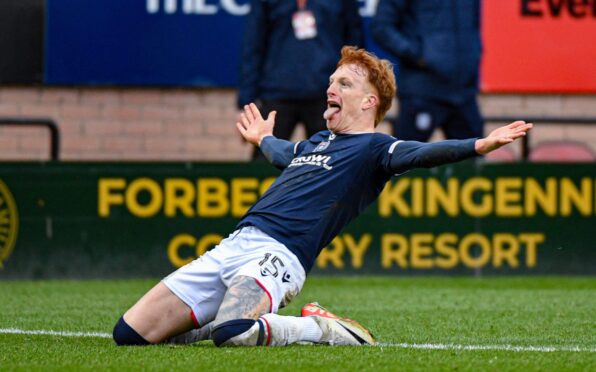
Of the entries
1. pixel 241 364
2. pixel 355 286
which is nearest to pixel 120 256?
pixel 355 286

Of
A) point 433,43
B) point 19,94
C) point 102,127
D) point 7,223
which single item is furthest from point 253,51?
point 19,94

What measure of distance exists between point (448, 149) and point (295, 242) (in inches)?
34.6

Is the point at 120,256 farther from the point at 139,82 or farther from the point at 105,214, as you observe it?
the point at 139,82

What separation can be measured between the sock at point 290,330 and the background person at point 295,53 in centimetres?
500

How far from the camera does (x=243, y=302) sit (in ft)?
21.0

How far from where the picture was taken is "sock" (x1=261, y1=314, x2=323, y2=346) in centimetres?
639

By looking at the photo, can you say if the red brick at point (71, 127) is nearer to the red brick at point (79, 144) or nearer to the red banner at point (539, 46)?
the red brick at point (79, 144)

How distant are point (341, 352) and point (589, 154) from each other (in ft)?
29.8

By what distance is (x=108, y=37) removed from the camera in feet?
46.7

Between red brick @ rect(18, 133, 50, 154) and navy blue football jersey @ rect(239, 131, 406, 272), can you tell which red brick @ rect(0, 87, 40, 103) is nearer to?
red brick @ rect(18, 133, 50, 154)

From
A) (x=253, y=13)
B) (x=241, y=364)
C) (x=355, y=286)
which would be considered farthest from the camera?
(x=253, y=13)

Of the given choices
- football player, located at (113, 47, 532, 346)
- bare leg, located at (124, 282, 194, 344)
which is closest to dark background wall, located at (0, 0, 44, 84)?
football player, located at (113, 47, 532, 346)

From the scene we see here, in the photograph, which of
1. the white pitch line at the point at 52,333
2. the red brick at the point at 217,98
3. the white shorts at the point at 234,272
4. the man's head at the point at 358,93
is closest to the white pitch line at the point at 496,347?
the white shorts at the point at 234,272

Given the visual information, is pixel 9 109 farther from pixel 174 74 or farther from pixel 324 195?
pixel 324 195
